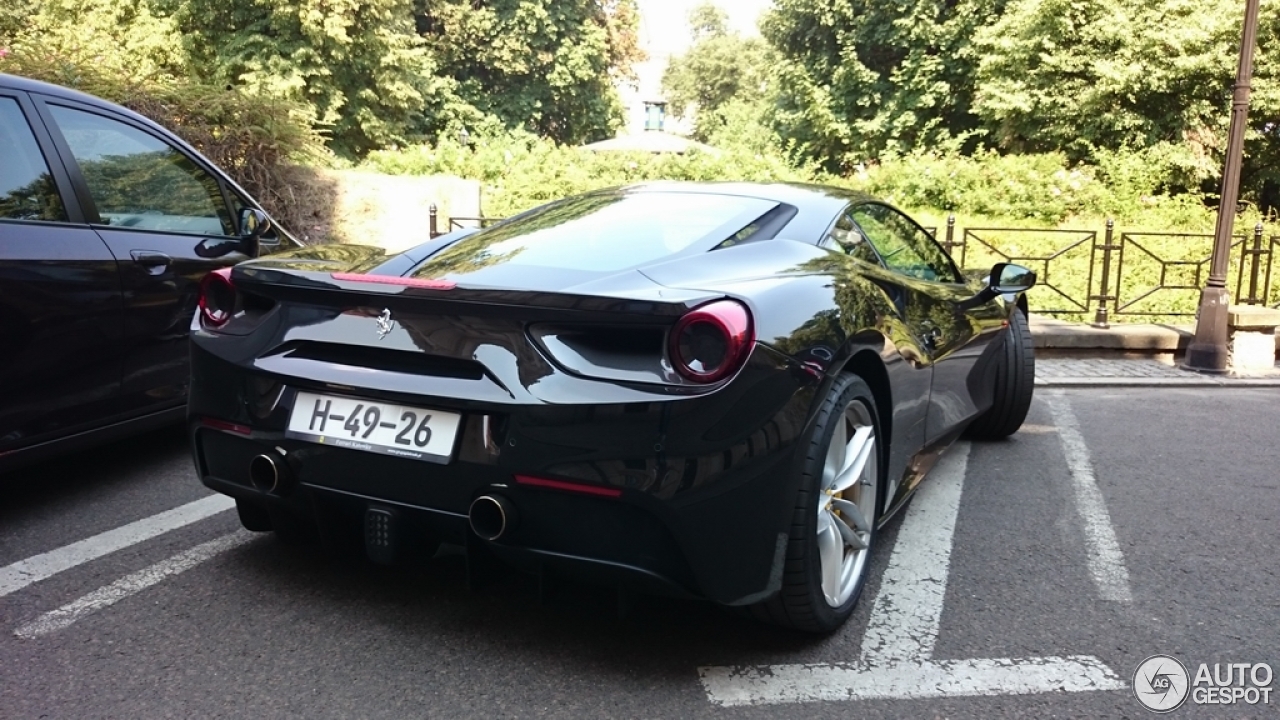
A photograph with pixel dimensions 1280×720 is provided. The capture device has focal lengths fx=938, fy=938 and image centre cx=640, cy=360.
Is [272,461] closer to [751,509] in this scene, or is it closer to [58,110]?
[751,509]

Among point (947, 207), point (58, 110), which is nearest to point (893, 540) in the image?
point (58, 110)

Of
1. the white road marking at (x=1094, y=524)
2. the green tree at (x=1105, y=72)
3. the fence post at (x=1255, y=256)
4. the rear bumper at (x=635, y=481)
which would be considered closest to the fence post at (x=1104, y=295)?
the fence post at (x=1255, y=256)

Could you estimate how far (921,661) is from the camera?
2.49m

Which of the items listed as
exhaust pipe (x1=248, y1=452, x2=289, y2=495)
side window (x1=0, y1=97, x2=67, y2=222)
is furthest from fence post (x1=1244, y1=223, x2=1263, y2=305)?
side window (x1=0, y1=97, x2=67, y2=222)

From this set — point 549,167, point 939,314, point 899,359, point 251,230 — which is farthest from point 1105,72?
point 251,230

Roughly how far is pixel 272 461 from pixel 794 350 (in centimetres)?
133

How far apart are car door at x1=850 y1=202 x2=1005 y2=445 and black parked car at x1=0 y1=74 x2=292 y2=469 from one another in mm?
2731

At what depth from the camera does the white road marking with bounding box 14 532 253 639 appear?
2510 millimetres

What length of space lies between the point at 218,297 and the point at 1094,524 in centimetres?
329

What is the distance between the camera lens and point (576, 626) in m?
2.59

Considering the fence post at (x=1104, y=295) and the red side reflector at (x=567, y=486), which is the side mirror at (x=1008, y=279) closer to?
the red side reflector at (x=567, y=486)

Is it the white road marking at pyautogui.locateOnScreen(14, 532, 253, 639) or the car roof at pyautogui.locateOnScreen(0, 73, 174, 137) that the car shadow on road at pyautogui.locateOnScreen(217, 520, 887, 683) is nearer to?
the white road marking at pyautogui.locateOnScreen(14, 532, 253, 639)

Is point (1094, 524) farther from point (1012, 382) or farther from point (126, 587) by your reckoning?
point (126, 587)

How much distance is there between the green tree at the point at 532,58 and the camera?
108ft
